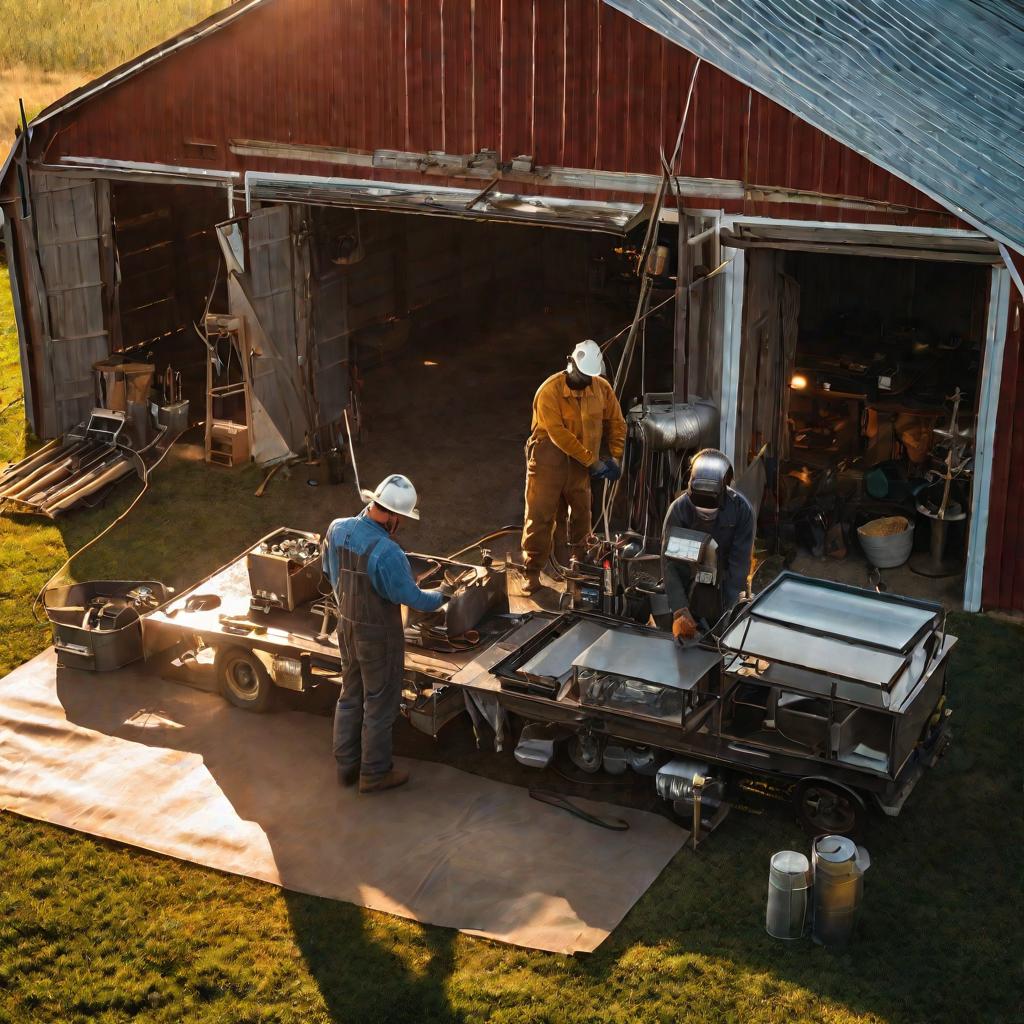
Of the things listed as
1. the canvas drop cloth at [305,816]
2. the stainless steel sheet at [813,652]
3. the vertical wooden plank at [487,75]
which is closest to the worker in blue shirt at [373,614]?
the canvas drop cloth at [305,816]

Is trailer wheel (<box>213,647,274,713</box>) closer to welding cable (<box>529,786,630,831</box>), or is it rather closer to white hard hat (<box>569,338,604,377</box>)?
welding cable (<box>529,786,630,831</box>)

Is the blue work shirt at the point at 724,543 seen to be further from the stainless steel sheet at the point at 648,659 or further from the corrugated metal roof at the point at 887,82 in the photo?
the corrugated metal roof at the point at 887,82

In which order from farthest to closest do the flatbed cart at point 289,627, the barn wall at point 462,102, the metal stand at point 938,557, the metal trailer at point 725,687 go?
the metal stand at point 938,557
the barn wall at point 462,102
the flatbed cart at point 289,627
the metal trailer at point 725,687

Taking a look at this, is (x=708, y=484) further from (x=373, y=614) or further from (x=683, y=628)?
(x=373, y=614)

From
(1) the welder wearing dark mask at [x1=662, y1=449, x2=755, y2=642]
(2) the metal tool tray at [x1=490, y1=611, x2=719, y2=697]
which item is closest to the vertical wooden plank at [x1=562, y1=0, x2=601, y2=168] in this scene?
(1) the welder wearing dark mask at [x1=662, y1=449, x2=755, y2=642]

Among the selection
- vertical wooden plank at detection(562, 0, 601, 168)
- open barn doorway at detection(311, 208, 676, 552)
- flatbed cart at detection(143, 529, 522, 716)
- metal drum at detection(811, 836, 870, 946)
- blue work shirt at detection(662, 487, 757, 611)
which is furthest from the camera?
open barn doorway at detection(311, 208, 676, 552)

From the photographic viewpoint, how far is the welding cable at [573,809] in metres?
9.73

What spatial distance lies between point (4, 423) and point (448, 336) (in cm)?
618

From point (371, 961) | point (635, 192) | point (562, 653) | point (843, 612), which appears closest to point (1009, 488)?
point (843, 612)

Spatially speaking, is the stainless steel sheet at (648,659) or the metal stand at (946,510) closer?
Answer: the stainless steel sheet at (648,659)

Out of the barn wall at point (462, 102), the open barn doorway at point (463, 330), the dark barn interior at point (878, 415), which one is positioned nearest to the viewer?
the barn wall at point (462, 102)

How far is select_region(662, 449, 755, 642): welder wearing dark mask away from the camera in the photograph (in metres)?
10.1

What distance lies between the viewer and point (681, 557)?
10141 millimetres

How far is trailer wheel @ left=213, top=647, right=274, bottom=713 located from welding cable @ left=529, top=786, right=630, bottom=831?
7.54 ft
